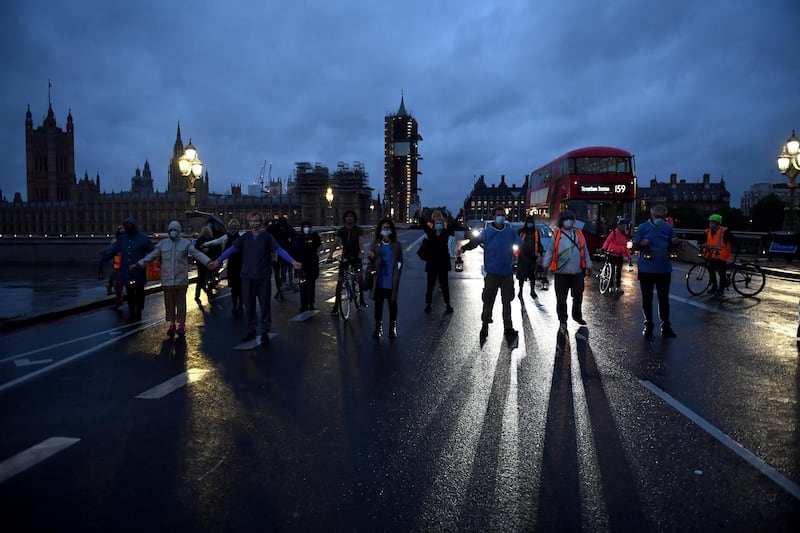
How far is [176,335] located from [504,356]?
4.98 m

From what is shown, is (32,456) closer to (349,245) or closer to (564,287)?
(564,287)

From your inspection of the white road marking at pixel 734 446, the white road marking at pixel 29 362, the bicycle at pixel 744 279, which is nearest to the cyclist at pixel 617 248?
the bicycle at pixel 744 279

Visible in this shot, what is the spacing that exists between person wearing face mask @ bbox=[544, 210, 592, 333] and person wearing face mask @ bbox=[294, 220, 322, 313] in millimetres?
4586

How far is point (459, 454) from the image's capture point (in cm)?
421

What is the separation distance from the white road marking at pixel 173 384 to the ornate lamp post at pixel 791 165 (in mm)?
20528

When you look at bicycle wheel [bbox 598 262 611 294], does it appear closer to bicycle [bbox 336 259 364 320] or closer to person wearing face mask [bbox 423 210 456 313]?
person wearing face mask [bbox 423 210 456 313]

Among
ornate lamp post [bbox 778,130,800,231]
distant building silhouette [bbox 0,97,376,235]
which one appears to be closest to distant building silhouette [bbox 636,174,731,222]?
distant building silhouette [bbox 0,97,376,235]

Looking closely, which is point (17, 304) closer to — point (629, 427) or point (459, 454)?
point (459, 454)

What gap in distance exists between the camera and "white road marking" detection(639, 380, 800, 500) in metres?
3.71

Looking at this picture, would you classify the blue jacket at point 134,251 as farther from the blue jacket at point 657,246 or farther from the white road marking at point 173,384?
the blue jacket at point 657,246

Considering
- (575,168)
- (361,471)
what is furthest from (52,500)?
(575,168)

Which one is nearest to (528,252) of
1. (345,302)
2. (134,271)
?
(345,302)

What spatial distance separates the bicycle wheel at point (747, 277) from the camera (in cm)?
1331

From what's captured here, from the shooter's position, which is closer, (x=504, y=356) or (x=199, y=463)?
(x=199, y=463)
